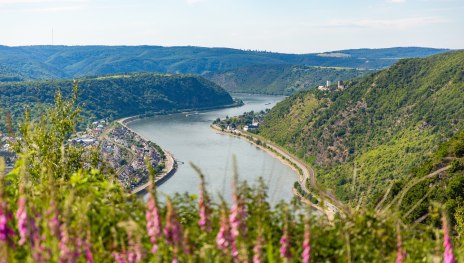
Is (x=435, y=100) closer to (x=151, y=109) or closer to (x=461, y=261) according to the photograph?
(x=461, y=261)

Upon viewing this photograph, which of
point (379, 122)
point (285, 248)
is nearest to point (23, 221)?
point (285, 248)

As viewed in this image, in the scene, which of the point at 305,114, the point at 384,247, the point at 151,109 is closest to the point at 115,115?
the point at 151,109

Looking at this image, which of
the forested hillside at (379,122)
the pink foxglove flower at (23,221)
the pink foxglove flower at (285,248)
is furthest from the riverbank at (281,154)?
the pink foxglove flower at (23,221)

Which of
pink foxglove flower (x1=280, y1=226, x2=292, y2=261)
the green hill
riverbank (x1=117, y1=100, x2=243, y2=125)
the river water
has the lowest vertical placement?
riverbank (x1=117, y1=100, x2=243, y2=125)

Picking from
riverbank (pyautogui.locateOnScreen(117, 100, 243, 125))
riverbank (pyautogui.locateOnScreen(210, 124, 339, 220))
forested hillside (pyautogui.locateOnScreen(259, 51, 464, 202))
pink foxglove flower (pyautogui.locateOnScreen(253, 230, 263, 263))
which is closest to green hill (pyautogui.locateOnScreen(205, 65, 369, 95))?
riverbank (pyautogui.locateOnScreen(117, 100, 243, 125))

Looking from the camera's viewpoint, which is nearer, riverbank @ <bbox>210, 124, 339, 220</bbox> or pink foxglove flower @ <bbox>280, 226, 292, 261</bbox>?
pink foxglove flower @ <bbox>280, 226, 292, 261</bbox>

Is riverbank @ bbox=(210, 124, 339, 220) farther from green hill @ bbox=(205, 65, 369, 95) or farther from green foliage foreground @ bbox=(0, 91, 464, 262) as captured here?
green hill @ bbox=(205, 65, 369, 95)
